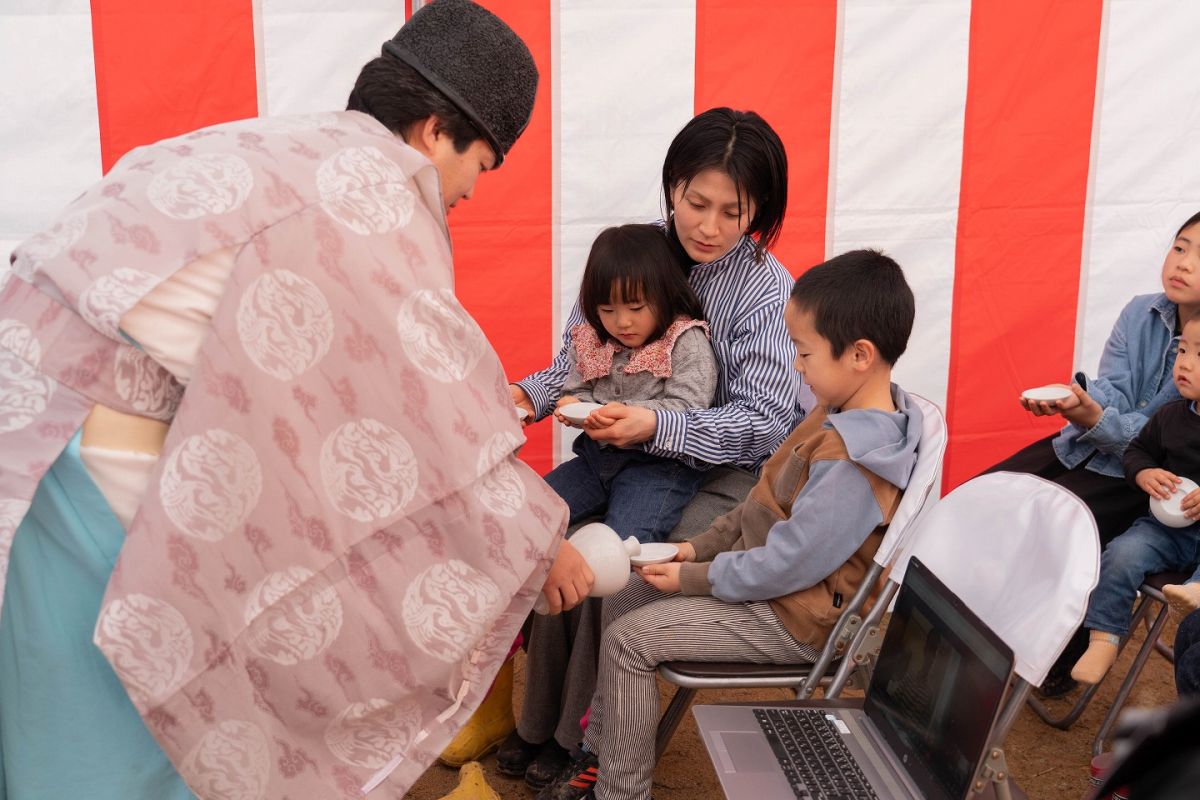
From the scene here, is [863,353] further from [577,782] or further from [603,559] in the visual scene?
[577,782]

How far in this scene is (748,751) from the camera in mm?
1526

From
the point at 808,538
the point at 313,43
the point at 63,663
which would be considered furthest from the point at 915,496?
the point at 313,43

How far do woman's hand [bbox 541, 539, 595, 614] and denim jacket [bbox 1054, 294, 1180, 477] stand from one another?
1.52 m

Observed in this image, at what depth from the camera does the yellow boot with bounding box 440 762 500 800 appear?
1906mm

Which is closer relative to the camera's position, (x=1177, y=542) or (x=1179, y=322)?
(x=1177, y=542)

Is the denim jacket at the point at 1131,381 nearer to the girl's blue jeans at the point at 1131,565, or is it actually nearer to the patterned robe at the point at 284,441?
the girl's blue jeans at the point at 1131,565

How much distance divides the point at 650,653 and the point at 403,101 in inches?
39.3

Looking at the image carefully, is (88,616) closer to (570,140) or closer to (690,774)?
(690,774)

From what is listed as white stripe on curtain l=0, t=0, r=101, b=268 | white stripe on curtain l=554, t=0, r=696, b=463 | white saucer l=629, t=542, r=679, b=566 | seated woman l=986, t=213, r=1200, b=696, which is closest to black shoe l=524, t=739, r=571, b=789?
white saucer l=629, t=542, r=679, b=566

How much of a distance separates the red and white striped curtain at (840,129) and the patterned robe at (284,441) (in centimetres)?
132

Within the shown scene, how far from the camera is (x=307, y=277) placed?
3.84 feet

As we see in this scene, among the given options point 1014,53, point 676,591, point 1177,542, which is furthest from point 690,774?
point 1014,53

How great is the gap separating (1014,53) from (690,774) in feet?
6.46

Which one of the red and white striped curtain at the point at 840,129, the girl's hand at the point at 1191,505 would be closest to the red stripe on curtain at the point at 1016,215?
the red and white striped curtain at the point at 840,129
